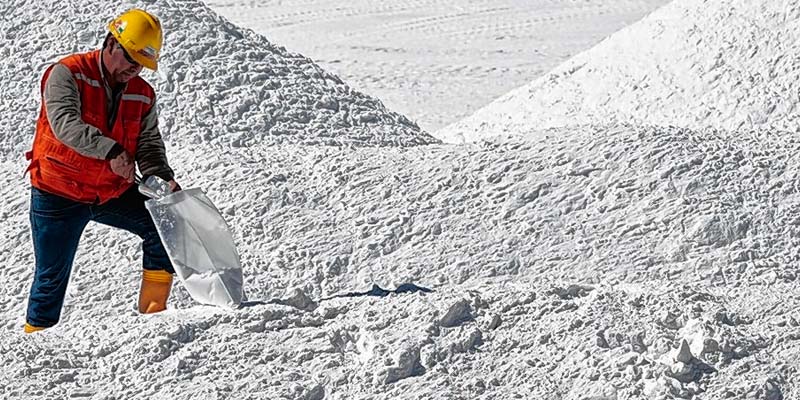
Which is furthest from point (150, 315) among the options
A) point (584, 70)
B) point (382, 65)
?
point (382, 65)

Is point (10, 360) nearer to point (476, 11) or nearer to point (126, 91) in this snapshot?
point (126, 91)

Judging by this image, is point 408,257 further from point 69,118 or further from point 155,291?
point 69,118

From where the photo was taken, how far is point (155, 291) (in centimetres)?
413

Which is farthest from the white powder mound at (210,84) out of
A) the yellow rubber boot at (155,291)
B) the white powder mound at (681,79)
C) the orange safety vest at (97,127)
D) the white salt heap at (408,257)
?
the white powder mound at (681,79)

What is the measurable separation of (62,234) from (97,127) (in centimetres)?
39

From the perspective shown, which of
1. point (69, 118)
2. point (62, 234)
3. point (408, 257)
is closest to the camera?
point (69, 118)

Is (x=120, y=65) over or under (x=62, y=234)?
over

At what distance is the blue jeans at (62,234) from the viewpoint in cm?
388

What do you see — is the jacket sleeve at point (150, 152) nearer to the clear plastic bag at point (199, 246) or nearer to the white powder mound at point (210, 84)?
the clear plastic bag at point (199, 246)

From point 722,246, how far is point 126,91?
219cm

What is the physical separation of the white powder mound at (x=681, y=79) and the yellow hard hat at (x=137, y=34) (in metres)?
4.07

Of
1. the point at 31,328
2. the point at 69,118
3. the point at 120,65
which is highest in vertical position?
the point at 120,65

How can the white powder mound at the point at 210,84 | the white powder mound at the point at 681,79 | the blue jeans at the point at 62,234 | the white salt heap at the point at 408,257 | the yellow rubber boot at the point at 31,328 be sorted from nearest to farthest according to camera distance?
the white salt heap at the point at 408,257 < the blue jeans at the point at 62,234 < the yellow rubber boot at the point at 31,328 < the white powder mound at the point at 210,84 < the white powder mound at the point at 681,79

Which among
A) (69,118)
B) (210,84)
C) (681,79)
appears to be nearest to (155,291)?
(69,118)
